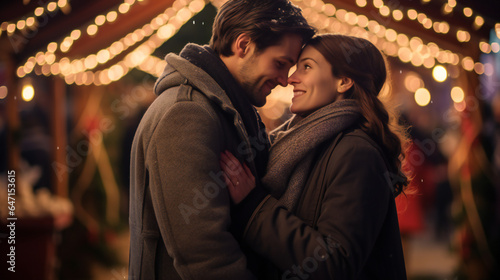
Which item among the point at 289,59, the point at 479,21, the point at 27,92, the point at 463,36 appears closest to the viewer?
the point at 289,59

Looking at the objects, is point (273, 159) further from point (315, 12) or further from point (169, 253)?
point (315, 12)

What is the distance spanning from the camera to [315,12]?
392 centimetres

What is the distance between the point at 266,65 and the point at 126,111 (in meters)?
4.45

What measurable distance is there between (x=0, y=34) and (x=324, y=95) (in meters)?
2.79

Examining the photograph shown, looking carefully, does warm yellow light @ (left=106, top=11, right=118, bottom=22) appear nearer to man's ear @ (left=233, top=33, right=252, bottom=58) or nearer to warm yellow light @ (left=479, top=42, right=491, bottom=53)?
man's ear @ (left=233, top=33, right=252, bottom=58)

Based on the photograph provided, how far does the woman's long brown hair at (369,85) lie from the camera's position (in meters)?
2.21

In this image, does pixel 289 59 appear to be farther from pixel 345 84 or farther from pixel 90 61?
pixel 90 61

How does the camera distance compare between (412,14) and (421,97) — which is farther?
(421,97)

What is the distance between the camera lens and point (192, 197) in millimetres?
1746

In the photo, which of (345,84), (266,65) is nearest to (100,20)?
(266,65)

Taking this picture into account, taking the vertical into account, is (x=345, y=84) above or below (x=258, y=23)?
below

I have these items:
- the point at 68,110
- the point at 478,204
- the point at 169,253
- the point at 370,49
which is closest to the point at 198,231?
the point at 169,253

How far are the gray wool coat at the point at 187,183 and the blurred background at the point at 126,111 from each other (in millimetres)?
1120

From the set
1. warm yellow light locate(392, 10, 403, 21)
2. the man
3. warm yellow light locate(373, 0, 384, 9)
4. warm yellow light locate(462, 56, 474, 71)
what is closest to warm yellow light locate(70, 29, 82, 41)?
the man
